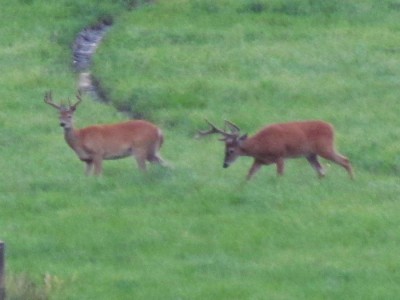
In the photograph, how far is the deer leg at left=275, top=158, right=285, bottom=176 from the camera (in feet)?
51.2

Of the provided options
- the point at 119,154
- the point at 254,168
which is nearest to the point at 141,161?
the point at 119,154

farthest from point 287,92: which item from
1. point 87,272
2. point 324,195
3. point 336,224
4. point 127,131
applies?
point 87,272

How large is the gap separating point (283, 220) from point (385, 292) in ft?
8.47

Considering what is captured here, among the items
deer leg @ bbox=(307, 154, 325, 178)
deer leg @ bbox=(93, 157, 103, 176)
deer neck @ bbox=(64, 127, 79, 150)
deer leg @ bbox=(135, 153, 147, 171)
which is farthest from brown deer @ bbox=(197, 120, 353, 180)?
deer neck @ bbox=(64, 127, 79, 150)

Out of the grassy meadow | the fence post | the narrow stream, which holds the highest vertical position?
the fence post

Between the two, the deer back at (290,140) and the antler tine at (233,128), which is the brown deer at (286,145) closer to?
the deer back at (290,140)

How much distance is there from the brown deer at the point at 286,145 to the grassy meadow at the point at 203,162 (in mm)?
227

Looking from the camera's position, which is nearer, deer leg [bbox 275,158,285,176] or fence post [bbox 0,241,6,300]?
fence post [bbox 0,241,6,300]

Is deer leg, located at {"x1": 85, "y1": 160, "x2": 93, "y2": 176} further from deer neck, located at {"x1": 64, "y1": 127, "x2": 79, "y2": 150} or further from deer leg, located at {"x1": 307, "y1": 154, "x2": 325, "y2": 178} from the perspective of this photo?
deer leg, located at {"x1": 307, "y1": 154, "x2": 325, "y2": 178}

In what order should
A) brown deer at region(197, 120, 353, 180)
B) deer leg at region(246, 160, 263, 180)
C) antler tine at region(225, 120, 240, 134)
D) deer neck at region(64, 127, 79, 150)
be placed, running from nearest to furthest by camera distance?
1. deer leg at region(246, 160, 263, 180)
2. brown deer at region(197, 120, 353, 180)
3. deer neck at region(64, 127, 79, 150)
4. antler tine at region(225, 120, 240, 134)

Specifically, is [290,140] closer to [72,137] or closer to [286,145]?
[286,145]

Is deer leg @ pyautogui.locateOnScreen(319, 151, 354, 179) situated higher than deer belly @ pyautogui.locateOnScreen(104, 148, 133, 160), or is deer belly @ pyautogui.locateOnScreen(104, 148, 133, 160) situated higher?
deer leg @ pyautogui.locateOnScreen(319, 151, 354, 179)

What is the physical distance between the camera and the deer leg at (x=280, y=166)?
15.6m

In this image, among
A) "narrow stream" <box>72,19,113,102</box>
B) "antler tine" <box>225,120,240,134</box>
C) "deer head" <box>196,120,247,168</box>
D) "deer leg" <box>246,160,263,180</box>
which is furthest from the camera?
"narrow stream" <box>72,19,113,102</box>
